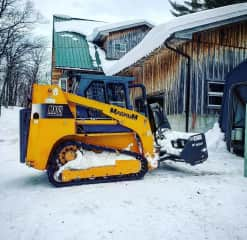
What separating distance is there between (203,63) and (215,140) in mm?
3259

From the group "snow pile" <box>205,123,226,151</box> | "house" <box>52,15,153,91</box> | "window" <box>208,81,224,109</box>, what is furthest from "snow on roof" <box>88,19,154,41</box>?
"snow pile" <box>205,123,226,151</box>

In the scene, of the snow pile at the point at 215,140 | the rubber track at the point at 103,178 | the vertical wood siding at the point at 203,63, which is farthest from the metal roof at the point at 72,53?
the rubber track at the point at 103,178

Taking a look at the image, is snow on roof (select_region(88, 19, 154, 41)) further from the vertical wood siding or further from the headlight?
the headlight

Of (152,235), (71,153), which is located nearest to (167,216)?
(152,235)

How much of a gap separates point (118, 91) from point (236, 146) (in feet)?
17.0

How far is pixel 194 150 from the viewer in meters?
6.40

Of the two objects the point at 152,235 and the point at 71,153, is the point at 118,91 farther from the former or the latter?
the point at 152,235

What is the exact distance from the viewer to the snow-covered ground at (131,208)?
11.0 ft

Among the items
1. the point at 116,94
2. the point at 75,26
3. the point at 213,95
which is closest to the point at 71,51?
the point at 75,26

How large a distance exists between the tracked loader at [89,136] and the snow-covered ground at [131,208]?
34cm

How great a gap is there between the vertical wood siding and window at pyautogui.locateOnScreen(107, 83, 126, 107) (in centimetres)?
555

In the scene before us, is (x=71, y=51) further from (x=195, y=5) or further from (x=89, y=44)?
(x=195, y=5)

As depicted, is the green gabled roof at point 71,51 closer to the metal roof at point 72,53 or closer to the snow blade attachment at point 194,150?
the metal roof at point 72,53

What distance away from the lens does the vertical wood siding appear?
11.1 meters
